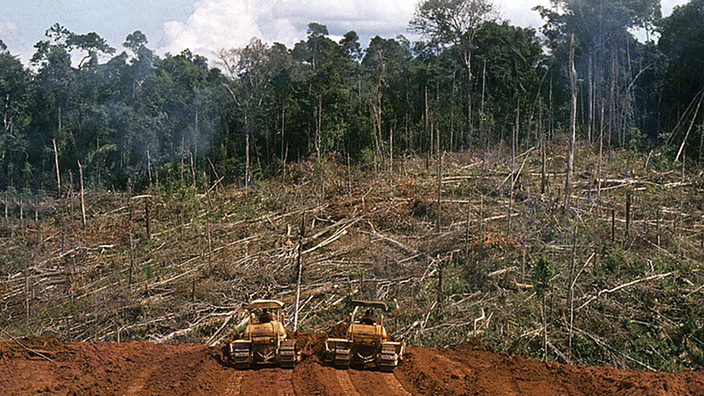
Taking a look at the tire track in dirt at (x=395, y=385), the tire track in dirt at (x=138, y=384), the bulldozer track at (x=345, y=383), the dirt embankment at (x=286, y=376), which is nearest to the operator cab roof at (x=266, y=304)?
the dirt embankment at (x=286, y=376)

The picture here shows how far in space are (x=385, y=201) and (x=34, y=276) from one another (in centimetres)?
692

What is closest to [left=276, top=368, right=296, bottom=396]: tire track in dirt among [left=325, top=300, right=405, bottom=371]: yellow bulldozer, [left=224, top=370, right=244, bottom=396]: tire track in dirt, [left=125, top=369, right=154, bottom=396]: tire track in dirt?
[left=224, top=370, right=244, bottom=396]: tire track in dirt

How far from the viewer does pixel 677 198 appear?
12023 mm

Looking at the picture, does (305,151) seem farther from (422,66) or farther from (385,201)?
(385,201)

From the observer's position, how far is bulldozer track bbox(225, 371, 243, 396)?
5276mm

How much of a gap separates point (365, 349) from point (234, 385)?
1300 mm

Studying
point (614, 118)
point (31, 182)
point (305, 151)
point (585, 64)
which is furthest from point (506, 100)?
point (31, 182)

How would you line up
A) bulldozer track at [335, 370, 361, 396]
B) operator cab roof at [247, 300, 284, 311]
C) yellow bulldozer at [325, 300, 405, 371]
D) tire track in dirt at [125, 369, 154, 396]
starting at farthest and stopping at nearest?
operator cab roof at [247, 300, 284, 311] → yellow bulldozer at [325, 300, 405, 371] → bulldozer track at [335, 370, 361, 396] → tire track in dirt at [125, 369, 154, 396]

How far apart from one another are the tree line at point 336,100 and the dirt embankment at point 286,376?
40.4 feet

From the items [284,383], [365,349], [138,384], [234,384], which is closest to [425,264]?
[365,349]

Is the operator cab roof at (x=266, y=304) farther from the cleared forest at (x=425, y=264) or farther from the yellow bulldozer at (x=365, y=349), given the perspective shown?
the cleared forest at (x=425, y=264)

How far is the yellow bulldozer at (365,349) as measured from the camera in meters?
5.80

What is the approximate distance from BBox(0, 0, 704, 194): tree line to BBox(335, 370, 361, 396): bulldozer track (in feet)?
41.9

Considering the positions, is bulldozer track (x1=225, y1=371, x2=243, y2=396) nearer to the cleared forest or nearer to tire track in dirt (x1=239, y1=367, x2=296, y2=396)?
tire track in dirt (x1=239, y1=367, x2=296, y2=396)
